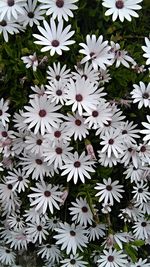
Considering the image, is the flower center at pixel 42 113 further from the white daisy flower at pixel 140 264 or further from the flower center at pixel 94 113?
the white daisy flower at pixel 140 264

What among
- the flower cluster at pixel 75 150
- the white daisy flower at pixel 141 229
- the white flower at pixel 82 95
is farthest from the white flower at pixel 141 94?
the white daisy flower at pixel 141 229

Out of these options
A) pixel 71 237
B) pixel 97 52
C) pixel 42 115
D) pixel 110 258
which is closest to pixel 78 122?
pixel 42 115

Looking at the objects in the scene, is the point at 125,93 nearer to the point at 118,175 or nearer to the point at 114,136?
the point at 114,136

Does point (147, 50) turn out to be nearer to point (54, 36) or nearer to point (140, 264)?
point (54, 36)

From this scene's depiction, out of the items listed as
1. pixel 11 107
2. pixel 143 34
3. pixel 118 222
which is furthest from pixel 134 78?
pixel 118 222

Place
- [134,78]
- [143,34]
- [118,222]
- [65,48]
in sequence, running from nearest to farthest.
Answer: [65,48], [134,78], [143,34], [118,222]

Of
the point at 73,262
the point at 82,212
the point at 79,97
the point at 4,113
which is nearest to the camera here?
the point at 79,97

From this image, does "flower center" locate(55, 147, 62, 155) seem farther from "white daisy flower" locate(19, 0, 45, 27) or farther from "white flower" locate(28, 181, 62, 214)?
"white daisy flower" locate(19, 0, 45, 27)
